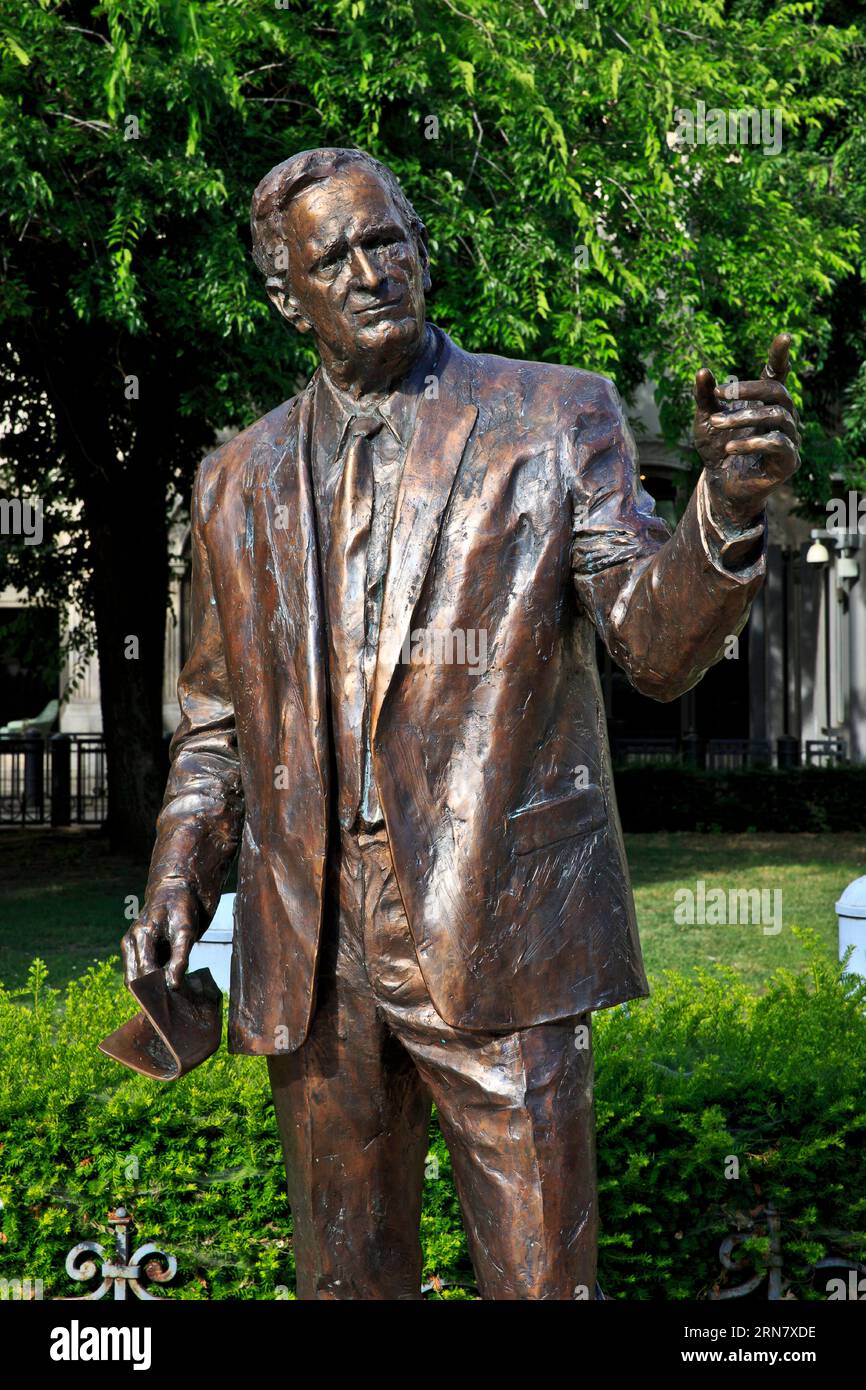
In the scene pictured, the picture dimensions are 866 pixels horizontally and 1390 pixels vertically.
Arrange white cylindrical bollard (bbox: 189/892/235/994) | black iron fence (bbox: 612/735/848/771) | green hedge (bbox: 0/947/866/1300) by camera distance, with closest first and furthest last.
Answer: green hedge (bbox: 0/947/866/1300) < white cylindrical bollard (bbox: 189/892/235/994) < black iron fence (bbox: 612/735/848/771)

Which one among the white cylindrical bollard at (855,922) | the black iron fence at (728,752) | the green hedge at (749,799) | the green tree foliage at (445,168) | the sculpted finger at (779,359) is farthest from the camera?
the black iron fence at (728,752)

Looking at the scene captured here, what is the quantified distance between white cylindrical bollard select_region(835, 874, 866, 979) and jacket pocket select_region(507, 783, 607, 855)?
4.24 m

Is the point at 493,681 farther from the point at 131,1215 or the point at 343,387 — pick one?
the point at 131,1215

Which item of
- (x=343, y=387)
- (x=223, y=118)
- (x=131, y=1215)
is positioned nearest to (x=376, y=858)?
(x=343, y=387)

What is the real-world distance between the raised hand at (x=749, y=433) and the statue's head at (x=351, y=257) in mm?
646

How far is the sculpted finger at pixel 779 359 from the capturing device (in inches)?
75.5

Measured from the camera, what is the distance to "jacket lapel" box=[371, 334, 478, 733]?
8.03 feet

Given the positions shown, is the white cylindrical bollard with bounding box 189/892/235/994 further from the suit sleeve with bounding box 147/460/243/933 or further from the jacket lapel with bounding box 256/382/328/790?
the jacket lapel with bounding box 256/382/328/790

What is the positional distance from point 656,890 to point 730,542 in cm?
1211

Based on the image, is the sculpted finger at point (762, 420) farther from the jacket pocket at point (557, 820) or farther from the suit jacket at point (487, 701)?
the jacket pocket at point (557, 820)

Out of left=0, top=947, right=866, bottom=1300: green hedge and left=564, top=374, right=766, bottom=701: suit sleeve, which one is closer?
left=564, top=374, right=766, bottom=701: suit sleeve

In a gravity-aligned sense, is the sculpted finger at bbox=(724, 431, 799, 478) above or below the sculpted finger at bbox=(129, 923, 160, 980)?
above

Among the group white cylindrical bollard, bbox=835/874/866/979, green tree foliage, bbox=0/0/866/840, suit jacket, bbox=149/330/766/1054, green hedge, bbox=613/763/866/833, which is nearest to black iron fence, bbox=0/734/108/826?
green hedge, bbox=613/763/866/833

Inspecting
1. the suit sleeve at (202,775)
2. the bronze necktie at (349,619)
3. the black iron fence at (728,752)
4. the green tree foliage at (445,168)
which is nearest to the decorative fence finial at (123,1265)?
the suit sleeve at (202,775)
